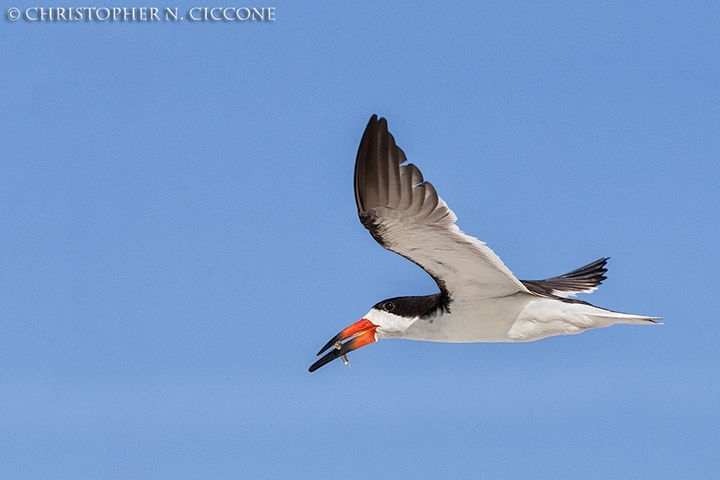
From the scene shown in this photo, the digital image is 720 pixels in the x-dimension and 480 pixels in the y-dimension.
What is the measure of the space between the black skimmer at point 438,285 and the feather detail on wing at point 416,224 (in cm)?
1

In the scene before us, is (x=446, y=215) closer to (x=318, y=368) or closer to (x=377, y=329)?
(x=377, y=329)

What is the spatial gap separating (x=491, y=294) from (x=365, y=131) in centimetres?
300

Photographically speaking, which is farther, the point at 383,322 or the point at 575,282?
the point at 575,282

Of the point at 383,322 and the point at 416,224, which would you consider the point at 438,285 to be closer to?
the point at 383,322

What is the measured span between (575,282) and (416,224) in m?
4.83

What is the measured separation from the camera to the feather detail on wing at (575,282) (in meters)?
13.9

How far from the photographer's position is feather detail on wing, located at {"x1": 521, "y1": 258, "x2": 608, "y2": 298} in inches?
546

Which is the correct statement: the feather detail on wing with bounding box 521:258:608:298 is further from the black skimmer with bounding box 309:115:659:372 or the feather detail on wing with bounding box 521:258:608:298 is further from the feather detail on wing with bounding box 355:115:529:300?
the feather detail on wing with bounding box 355:115:529:300

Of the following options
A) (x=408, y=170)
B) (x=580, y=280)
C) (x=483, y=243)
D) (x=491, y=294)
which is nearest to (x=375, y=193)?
(x=408, y=170)

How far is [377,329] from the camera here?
12438 mm

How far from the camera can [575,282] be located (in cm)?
1459

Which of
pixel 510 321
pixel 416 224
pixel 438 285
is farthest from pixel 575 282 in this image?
pixel 416 224

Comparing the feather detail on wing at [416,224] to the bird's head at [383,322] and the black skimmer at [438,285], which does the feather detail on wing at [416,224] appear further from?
the bird's head at [383,322]

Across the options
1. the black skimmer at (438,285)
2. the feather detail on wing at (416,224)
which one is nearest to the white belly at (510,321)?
the black skimmer at (438,285)
